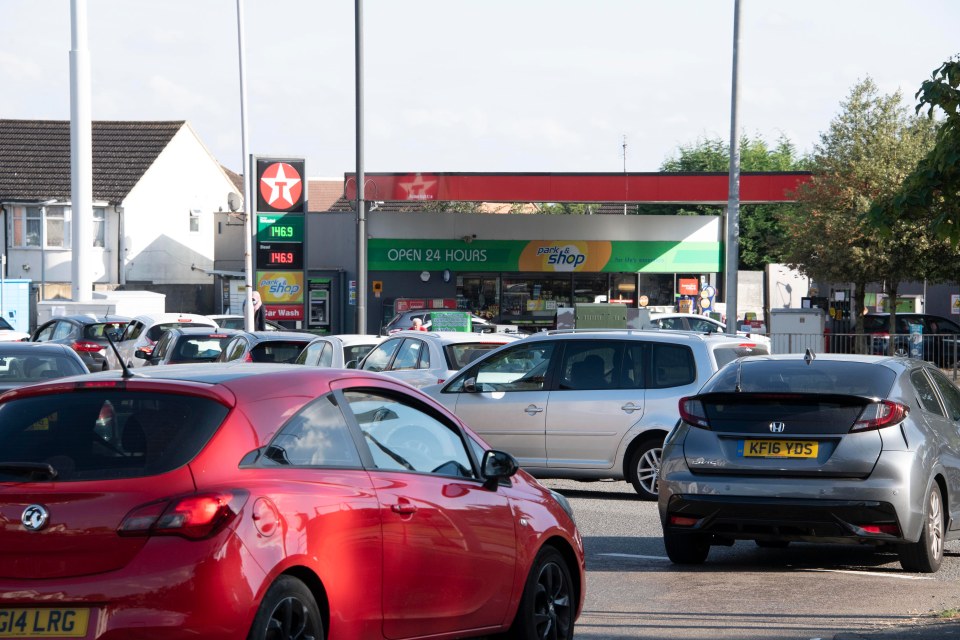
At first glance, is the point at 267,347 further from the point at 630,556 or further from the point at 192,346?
the point at 630,556

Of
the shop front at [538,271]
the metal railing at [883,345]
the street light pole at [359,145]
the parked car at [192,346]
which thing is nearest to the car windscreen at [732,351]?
the parked car at [192,346]

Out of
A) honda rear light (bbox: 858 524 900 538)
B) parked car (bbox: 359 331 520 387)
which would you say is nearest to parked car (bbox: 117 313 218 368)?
parked car (bbox: 359 331 520 387)

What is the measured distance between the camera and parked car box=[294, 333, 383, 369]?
18.1 metres

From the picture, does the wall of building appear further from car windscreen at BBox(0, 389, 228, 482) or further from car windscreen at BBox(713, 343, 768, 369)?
car windscreen at BBox(0, 389, 228, 482)

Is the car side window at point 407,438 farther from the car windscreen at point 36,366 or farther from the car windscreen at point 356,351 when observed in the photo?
the car windscreen at point 356,351

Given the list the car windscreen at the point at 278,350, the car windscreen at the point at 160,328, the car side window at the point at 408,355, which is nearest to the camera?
the car side window at the point at 408,355

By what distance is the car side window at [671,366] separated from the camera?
518 inches

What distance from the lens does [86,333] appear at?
26.6 m

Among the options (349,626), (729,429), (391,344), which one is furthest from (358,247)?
(349,626)

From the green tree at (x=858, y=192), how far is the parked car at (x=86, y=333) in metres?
16.4

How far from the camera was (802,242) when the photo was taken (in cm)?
3225

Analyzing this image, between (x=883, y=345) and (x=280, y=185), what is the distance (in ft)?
58.9

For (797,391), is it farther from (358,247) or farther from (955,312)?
(955,312)

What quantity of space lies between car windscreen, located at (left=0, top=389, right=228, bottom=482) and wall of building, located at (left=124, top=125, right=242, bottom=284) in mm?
47534
